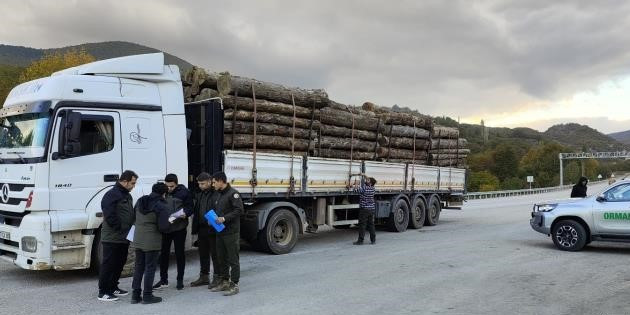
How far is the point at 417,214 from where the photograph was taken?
49.2ft

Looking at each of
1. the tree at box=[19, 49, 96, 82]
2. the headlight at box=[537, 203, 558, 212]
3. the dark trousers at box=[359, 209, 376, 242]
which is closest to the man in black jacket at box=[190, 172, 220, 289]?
the dark trousers at box=[359, 209, 376, 242]

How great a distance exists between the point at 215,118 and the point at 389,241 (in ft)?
17.5

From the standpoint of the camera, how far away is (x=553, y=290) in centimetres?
701

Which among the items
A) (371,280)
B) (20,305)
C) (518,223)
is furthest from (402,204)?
(20,305)

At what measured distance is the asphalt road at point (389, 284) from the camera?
20.1 feet

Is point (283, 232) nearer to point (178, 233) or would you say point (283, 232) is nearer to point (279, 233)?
point (279, 233)

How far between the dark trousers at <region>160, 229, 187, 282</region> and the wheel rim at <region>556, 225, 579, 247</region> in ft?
25.5

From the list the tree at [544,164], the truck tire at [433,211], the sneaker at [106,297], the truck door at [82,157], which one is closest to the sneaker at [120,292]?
the sneaker at [106,297]

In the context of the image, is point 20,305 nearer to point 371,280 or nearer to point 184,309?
point 184,309

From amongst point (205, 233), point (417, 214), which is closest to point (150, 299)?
point (205, 233)

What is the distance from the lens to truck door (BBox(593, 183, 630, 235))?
10.2 m

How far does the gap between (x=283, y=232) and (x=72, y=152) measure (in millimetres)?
4484

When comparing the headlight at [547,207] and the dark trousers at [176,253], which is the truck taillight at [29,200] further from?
the headlight at [547,207]

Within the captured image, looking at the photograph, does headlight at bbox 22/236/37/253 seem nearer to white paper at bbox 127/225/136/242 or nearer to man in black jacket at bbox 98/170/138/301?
man in black jacket at bbox 98/170/138/301
